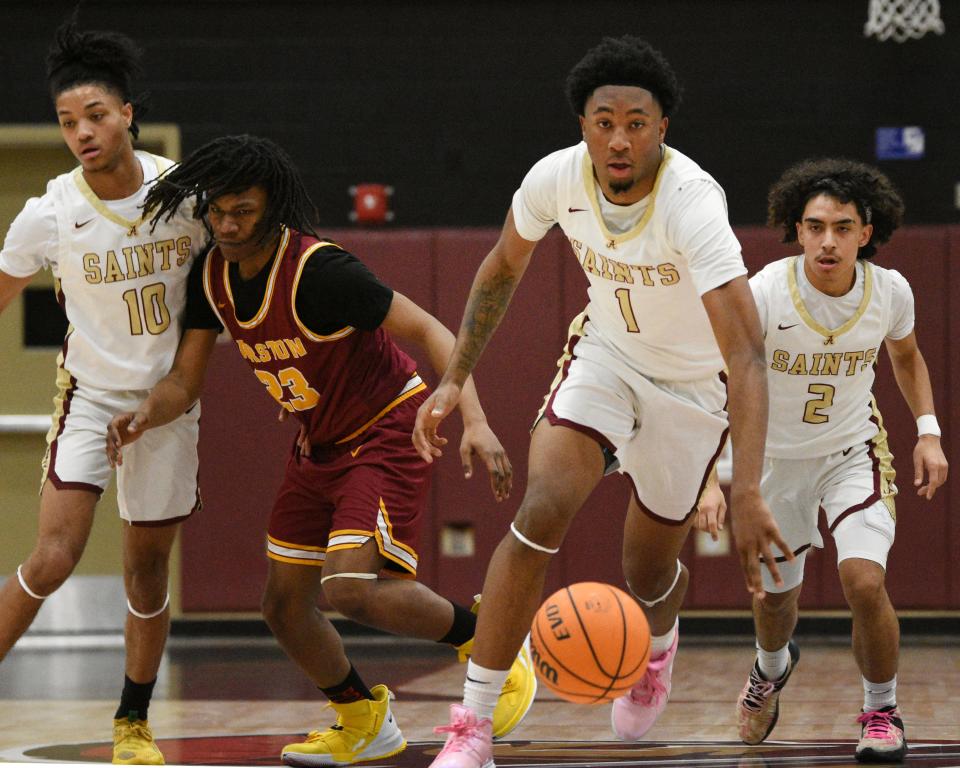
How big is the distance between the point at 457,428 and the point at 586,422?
4291 mm

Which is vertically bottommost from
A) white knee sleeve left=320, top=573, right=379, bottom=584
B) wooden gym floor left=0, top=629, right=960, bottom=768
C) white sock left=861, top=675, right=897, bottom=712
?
wooden gym floor left=0, top=629, right=960, bottom=768

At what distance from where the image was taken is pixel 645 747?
4707mm

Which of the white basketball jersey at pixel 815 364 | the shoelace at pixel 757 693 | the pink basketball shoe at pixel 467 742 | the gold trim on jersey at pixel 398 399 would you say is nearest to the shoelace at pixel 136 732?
the gold trim on jersey at pixel 398 399

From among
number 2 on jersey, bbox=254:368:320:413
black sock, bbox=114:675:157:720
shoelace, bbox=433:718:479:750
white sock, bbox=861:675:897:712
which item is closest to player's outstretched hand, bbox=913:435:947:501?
white sock, bbox=861:675:897:712

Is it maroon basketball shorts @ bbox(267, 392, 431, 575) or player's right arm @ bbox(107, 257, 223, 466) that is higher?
player's right arm @ bbox(107, 257, 223, 466)

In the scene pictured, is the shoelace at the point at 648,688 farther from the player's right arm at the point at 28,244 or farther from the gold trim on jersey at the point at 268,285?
the player's right arm at the point at 28,244

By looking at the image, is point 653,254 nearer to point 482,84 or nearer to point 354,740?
point 354,740

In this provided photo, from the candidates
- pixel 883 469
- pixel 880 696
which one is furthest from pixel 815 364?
pixel 880 696

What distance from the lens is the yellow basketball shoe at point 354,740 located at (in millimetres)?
4367

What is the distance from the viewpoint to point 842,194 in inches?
188

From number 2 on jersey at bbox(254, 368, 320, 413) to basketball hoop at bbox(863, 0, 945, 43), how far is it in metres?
5.06

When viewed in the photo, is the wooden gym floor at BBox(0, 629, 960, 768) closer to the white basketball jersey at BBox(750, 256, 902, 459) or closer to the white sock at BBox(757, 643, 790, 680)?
the white sock at BBox(757, 643, 790, 680)

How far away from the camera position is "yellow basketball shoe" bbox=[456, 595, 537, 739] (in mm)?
4355

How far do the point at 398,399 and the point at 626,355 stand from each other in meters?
0.73
